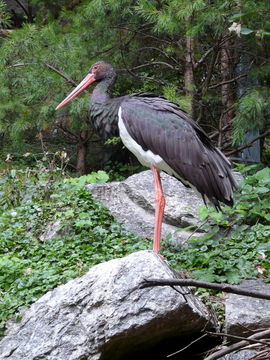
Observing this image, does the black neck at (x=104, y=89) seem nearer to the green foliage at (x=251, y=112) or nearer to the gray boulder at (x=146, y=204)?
the gray boulder at (x=146, y=204)

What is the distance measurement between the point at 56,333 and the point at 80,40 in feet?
14.1

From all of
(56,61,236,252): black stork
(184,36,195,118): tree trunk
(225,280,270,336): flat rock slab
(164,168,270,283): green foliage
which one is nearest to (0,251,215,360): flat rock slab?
(225,280,270,336): flat rock slab

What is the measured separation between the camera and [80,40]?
731cm

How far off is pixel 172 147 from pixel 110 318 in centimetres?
168

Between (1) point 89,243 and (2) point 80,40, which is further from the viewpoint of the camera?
(2) point 80,40

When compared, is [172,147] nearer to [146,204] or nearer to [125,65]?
[146,204]

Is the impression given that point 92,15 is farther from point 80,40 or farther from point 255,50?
point 255,50

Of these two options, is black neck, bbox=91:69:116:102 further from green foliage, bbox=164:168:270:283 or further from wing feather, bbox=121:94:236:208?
green foliage, bbox=164:168:270:283

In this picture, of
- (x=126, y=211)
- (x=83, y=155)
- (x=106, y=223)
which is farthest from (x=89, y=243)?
(x=83, y=155)

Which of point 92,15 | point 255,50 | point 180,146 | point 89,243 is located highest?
point 92,15

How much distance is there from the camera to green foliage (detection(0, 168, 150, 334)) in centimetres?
449

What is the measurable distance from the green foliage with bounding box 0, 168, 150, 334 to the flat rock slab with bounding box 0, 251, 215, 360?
1.32ft

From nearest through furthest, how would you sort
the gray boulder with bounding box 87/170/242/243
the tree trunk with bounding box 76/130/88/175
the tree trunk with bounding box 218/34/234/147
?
1. the gray boulder with bounding box 87/170/242/243
2. the tree trunk with bounding box 218/34/234/147
3. the tree trunk with bounding box 76/130/88/175

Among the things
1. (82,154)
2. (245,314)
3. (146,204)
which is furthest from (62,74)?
(245,314)
